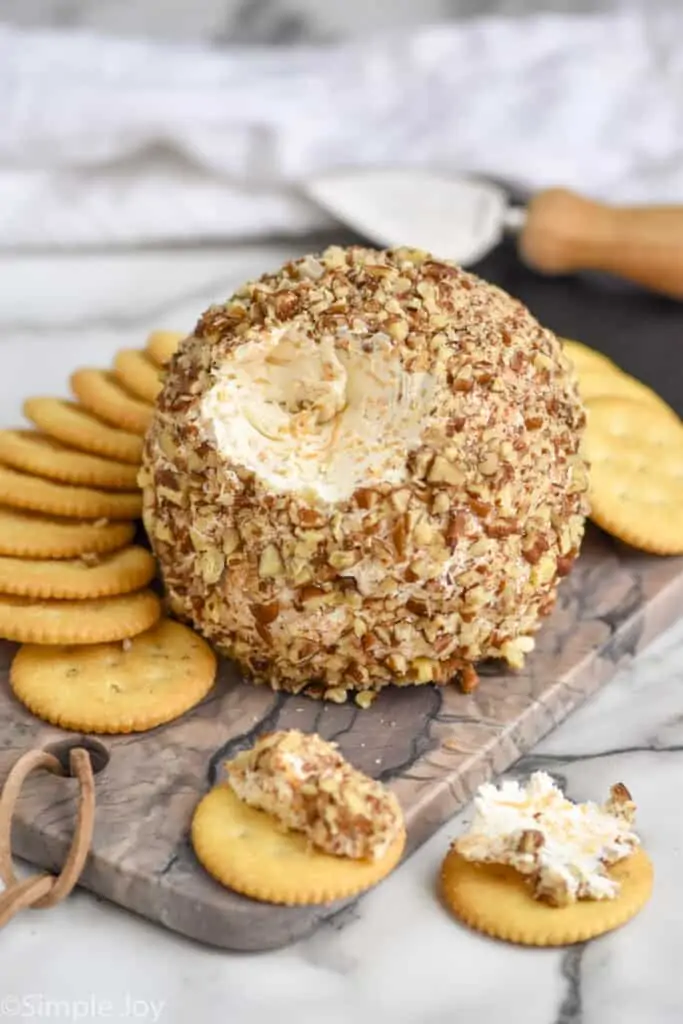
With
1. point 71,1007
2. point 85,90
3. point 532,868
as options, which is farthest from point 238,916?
point 85,90

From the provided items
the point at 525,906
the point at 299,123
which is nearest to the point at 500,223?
the point at 299,123

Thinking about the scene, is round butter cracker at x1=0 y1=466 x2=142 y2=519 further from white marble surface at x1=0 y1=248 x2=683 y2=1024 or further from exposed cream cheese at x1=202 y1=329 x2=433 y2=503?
white marble surface at x1=0 y1=248 x2=683 y2=1024

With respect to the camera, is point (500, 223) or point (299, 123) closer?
point (500, 223)

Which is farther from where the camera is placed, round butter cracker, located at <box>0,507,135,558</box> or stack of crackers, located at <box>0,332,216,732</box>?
round butter cracker, located at <box>0,507,135,558</box>

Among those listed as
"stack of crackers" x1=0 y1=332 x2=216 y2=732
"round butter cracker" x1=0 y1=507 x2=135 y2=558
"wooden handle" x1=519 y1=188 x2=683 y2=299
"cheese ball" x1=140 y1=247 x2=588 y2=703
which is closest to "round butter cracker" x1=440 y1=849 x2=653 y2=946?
"cheese ball" x1=140 y1=247 x2=588 y2=703

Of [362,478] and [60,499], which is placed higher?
[362,478]

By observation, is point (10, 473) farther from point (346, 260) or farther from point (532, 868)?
point (532, 868)

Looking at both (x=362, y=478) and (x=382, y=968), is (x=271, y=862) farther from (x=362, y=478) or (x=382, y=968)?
(x=362, y=478)
